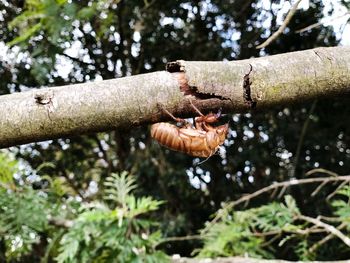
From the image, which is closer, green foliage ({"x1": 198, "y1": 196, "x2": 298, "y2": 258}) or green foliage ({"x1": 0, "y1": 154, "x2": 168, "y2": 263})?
green foliage ({"x1": 0, "y1": 154, "x2": 168, "y2": 263})

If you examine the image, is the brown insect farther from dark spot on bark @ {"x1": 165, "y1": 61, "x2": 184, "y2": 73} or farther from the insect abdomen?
dark spot on bark @ {"x1": 165, "y1": 61, "x2": 184, "y2": 73}

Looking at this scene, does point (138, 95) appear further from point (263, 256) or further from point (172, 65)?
point (263, 256)

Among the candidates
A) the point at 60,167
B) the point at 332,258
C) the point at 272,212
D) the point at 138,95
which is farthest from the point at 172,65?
the point at 60,167

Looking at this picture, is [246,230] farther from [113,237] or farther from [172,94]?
[172,94]

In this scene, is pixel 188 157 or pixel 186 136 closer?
pixel 186 136

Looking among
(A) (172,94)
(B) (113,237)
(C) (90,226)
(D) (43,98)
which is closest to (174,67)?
(A) (172,94)

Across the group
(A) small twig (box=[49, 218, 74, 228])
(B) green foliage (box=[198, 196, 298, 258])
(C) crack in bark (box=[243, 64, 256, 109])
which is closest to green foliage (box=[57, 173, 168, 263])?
(A) small twig (box=[49, 218, 74, 228])
